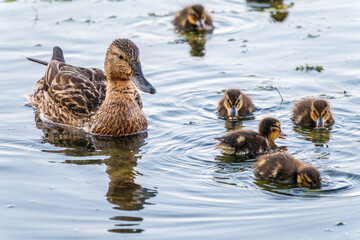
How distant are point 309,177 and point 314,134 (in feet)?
5.37

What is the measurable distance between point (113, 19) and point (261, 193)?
5845mm

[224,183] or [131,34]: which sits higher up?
[131,34]

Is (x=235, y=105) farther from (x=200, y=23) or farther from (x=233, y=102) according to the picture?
(x=200, y=23)

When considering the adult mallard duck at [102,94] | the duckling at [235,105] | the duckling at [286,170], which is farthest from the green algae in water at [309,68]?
the duckling at [286,170]

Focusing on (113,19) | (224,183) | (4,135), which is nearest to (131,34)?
(113,19)

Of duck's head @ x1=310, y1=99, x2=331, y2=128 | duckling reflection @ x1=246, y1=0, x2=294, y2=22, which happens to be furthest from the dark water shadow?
duckling reflection @ x1=246, y1=0, x2=294, y2=22

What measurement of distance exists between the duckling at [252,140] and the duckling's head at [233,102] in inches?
32.6

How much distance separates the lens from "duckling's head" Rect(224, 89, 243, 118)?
7.29 m

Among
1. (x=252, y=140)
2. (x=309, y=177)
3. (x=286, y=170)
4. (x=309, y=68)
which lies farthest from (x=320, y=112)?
(x=309, y=177)

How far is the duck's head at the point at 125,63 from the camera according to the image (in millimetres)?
6711

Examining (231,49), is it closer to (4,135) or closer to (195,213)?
(4,135)

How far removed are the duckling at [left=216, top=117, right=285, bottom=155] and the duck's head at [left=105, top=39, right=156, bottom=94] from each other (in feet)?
3.29

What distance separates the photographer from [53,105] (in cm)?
735

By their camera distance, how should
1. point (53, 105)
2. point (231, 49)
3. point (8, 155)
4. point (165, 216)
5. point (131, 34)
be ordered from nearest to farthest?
point (165, 216) → point (8, 155) → point (53, 105) → point (231, 49) → point (131, 34)
